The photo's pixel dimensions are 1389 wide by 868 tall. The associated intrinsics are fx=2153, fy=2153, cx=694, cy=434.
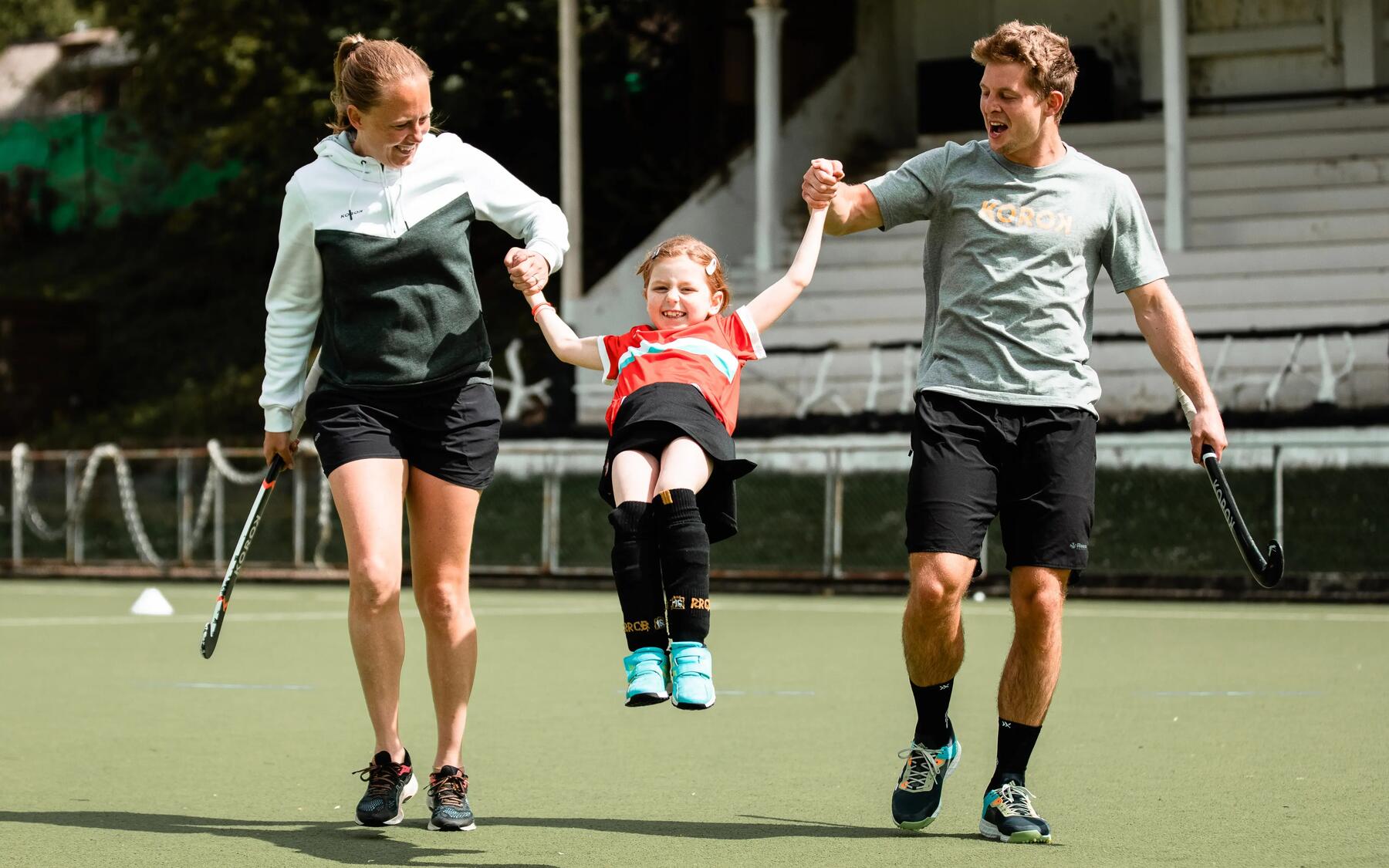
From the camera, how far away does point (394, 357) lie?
228 inches

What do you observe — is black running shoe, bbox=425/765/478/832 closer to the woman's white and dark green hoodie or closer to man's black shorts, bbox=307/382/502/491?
man's black shorts, bbox=307/382/502/491

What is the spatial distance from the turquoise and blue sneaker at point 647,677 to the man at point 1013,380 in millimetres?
742

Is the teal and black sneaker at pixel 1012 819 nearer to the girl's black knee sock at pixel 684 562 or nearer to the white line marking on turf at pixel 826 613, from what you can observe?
the girl's black knee sock at pixel 684 562

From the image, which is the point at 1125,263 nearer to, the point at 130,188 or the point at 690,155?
the point at 690,155

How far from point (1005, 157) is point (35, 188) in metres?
33.6

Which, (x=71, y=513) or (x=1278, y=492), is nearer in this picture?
(x=1278, y=492)

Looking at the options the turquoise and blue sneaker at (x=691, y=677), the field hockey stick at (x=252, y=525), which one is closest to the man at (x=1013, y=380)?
the turquoise and blue sneaker at (x=691, y=677)

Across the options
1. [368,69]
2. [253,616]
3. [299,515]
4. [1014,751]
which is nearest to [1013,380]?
[1014,751]

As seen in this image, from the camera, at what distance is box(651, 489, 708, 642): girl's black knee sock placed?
542cm

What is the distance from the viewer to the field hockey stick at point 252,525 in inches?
238

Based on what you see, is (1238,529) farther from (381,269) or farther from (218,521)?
(218,521)

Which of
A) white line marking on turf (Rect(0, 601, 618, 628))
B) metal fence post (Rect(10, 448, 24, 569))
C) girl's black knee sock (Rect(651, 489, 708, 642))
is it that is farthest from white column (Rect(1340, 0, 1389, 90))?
girl's black knee sock (Rect(651, 489, 708, 642))

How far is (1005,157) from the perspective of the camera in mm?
5867

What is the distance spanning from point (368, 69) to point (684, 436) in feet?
4.19
